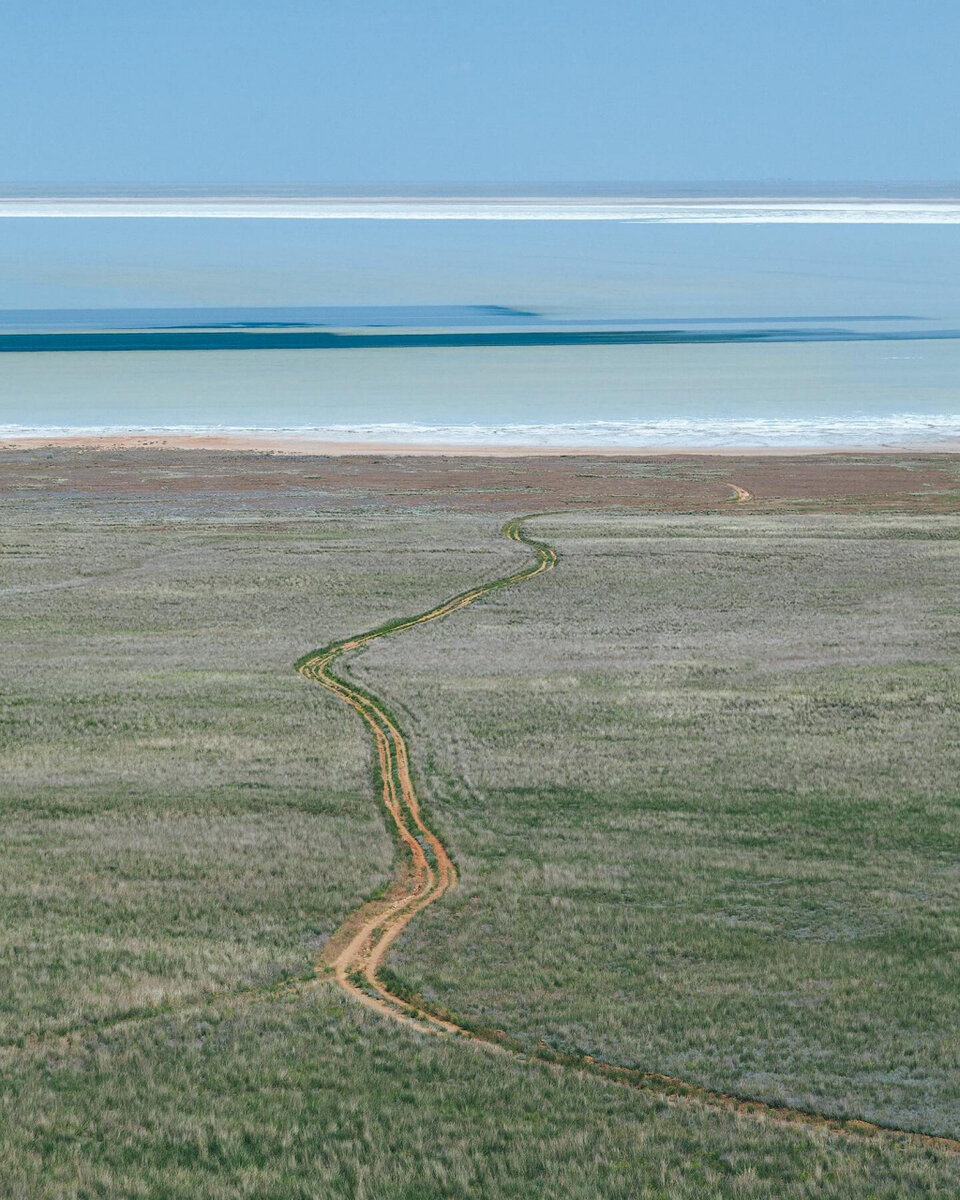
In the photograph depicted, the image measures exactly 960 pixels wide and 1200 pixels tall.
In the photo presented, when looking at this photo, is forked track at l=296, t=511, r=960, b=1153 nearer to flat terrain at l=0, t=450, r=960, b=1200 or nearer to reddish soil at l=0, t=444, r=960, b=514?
flat terrain at l=0, t=450, r=960, b=1200

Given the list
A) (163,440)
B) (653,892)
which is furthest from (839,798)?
(163,440)

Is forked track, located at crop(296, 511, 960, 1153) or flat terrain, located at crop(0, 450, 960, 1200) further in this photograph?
forked track, located at crop(296, 511, 960, 1153)

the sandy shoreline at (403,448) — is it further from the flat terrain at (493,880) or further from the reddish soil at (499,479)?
the flat terrain at (493,880)

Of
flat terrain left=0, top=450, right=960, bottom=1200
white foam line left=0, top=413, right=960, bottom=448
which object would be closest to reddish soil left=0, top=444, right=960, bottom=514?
white foam line left=0, top=413, right=960, bottom=448

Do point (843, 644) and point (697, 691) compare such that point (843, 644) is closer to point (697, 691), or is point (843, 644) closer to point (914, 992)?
point (697, 691)

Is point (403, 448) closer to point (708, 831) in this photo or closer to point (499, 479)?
point (499, 479)

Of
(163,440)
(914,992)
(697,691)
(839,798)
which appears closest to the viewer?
(914,992)
